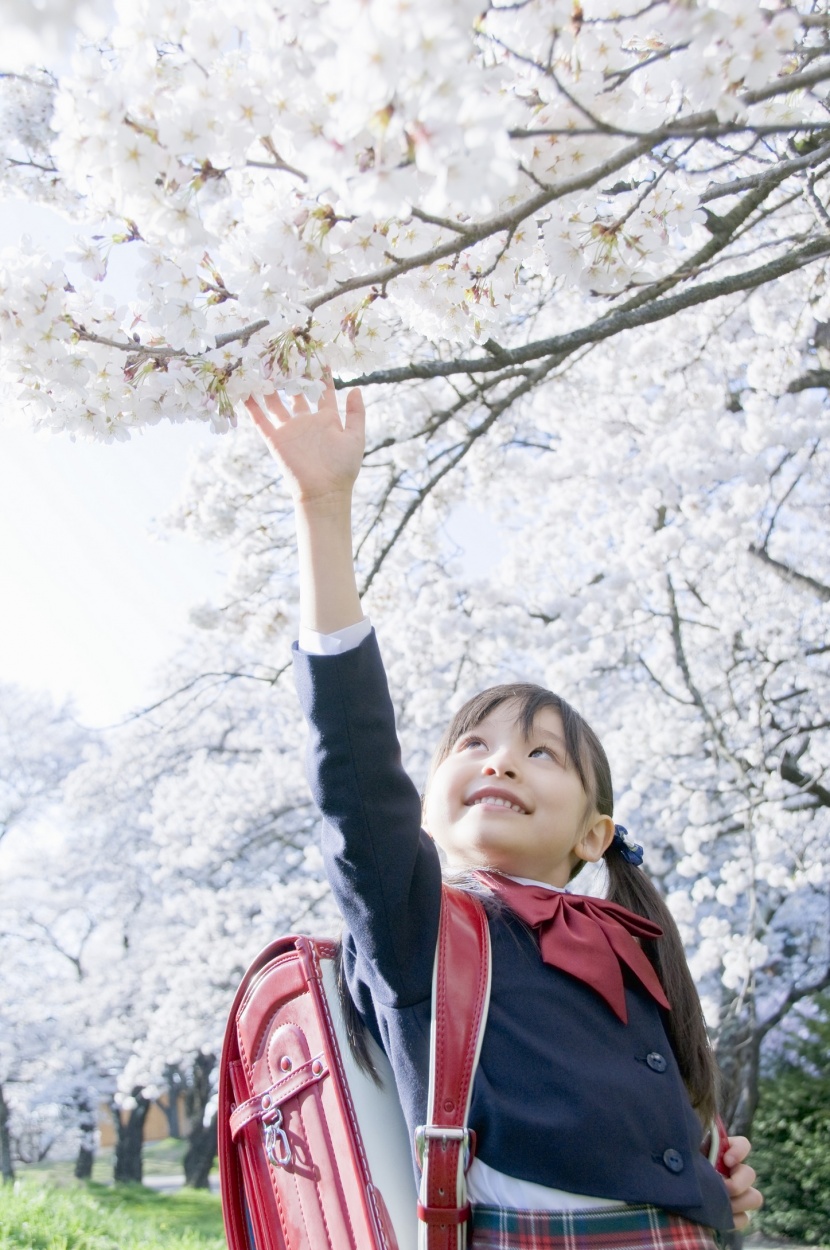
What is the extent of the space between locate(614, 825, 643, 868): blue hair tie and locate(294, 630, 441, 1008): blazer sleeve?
59 cm

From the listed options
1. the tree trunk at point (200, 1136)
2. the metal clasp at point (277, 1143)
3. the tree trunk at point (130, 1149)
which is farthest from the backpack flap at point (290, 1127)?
the tree trunk at point (130, 1149)

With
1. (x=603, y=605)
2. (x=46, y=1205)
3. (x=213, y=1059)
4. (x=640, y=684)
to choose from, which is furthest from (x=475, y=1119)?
(x=213, y=1059)

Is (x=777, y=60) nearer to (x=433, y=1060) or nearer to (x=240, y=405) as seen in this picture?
(x=240, y=405)

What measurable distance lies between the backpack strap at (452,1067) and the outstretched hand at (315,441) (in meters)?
0.52

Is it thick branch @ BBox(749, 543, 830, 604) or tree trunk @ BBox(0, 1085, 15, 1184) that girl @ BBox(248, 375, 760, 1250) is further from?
tree trunk @ BBox(0, 1085, 15, 1184)

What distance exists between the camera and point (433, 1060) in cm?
111

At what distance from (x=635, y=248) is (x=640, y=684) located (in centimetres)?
606

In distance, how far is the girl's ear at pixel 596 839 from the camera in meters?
1.59

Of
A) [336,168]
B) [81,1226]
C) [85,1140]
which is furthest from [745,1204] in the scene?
[85,1140]

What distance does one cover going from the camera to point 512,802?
1473mm

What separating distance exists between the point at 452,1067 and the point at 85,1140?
15484 mm

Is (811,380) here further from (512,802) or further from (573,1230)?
(573,1230)

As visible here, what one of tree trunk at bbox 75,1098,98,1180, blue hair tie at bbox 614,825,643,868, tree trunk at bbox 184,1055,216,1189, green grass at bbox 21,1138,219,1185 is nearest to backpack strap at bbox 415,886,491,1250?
blue hair tie at bbox 614,825,643,868

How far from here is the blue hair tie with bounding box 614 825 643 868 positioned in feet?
5.57
